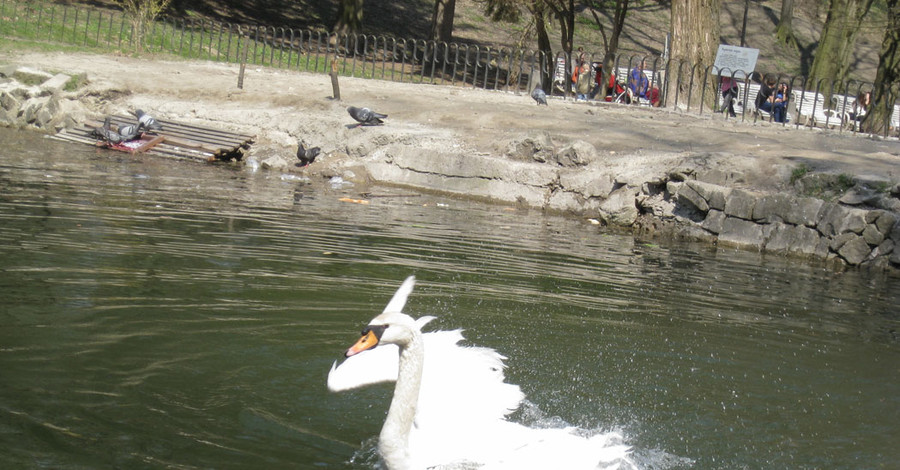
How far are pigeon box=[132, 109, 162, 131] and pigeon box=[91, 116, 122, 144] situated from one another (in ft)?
1.83

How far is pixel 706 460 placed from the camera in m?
5.25

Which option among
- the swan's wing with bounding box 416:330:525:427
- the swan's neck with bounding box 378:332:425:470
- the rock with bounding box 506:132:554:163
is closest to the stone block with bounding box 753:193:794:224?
the rock with bounding box 506:132:554:163

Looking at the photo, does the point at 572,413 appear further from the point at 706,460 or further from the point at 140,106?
the point at 140,106

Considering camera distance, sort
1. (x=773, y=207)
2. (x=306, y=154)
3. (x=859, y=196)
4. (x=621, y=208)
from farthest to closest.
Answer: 1. (x=306, y=154)
2. (x=621, y=208)
3. (x=773, y=207)
4. (x=859, y=196)

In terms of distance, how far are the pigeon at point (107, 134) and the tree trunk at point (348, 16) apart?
1439 cm

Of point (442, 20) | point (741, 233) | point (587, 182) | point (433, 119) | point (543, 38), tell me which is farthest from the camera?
point (442, 20)

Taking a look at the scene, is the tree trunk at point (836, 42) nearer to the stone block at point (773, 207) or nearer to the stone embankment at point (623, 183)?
the stone embankment at point (623, 183)

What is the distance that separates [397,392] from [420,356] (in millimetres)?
220

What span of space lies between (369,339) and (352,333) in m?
2.60

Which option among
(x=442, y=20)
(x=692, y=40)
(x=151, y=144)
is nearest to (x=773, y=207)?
(x=692, y=40)

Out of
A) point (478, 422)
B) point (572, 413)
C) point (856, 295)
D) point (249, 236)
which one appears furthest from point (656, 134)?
point (478, 422)

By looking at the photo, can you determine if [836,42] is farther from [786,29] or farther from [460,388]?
[460,388]

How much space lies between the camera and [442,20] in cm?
3055

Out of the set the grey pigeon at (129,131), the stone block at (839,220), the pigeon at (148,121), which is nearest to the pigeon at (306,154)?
the pigeon at (148,121)
